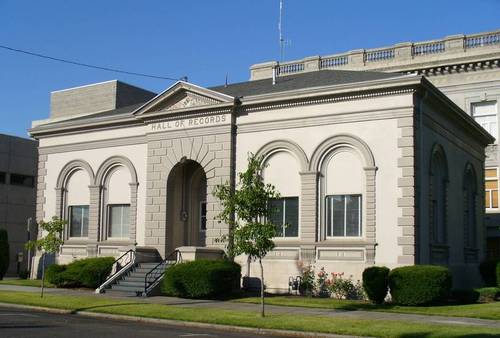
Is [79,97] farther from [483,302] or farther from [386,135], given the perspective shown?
[483,302]

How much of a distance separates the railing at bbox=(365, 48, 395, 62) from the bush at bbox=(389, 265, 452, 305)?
23163 millimetres

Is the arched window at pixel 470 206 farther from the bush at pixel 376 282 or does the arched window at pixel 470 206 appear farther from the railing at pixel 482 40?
the railing at pixel 482 40

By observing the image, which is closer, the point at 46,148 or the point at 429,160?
the point at 429,160

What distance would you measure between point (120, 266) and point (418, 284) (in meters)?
13.4

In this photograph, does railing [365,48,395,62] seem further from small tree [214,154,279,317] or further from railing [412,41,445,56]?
small tree [214,154,279,317]

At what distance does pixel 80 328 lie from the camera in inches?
653

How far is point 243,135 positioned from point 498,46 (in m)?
19.4

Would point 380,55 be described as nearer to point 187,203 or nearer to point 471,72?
point 471,72

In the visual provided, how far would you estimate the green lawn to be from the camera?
20344mm

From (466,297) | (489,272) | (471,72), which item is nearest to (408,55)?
(471,72)

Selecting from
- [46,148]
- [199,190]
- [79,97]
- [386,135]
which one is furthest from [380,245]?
[79,97]

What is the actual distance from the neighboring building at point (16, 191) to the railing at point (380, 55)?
24848 mm

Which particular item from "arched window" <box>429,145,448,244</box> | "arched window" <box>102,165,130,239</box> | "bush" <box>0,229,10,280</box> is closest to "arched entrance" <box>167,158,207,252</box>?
"arched window" <box>102,165,130,239</box>

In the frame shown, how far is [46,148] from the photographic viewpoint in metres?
35.3
